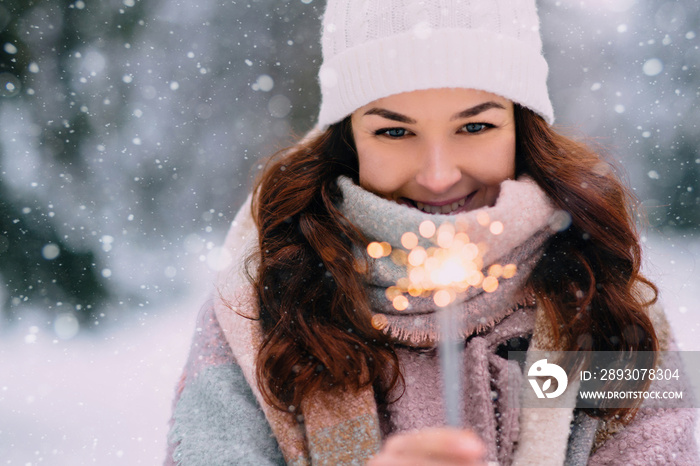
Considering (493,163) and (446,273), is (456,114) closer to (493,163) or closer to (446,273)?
(493,163)

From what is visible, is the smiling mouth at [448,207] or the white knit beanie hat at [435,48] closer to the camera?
the white knit beanie hat at [435,48]

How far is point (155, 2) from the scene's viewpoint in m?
2.45

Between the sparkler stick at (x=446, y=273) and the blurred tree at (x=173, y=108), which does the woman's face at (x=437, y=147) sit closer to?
the sparkler stick at (x=446, y=273)

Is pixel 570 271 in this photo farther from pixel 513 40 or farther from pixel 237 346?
pixel 237 346

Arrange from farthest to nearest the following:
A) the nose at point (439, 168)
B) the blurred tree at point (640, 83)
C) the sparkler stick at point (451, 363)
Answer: the blurred tree at point (640, 83) → the nose at point (439, 168) → the sparkler stick at point (451, 363)

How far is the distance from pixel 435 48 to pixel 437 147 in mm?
189

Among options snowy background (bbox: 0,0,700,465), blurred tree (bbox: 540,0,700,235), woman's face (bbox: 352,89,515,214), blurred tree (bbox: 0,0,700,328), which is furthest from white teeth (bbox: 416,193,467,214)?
blurred tree (bbox: 540,0,700,235)

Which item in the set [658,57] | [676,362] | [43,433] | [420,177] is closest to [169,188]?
[43,433]

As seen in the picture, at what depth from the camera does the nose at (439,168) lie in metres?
0.92

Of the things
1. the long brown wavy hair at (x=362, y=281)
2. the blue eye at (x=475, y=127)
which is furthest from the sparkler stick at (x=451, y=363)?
the blue eye at (x=475, y=127)

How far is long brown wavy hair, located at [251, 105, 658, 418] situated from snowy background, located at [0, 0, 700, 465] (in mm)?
1257

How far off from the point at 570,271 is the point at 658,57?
1.96 metres

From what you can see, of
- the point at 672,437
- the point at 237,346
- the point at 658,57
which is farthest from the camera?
the point at 658,57

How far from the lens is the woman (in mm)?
905
